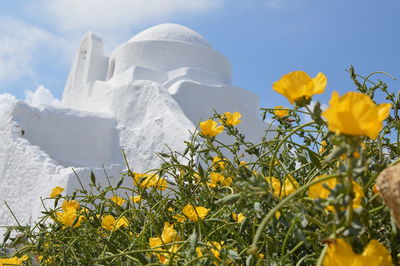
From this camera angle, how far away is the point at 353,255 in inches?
14.4

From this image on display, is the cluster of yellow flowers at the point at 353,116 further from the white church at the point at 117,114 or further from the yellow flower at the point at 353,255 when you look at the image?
the white church at the point at 117,114

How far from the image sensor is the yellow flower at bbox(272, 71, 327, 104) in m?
0.54

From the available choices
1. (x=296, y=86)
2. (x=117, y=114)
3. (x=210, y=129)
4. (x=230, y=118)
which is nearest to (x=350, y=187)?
(x=296, y=86)

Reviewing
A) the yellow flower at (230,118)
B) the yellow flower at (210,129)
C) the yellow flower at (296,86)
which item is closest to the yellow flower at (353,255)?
the yellow flower at (296,86)

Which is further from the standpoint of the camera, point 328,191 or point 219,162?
point 219,162

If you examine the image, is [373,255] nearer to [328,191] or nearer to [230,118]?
[328,191]

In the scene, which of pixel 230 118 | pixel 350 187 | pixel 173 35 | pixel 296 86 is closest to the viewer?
pixel 350 187

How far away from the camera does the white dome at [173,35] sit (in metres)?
9.96

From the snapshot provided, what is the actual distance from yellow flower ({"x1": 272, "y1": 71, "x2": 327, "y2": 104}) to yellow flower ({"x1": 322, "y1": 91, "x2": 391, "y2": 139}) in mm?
166

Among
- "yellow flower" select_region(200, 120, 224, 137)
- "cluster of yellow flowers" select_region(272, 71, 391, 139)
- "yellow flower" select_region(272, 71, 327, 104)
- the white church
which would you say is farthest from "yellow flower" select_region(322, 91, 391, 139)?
the white church

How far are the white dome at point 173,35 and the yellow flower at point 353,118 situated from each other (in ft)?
31.9

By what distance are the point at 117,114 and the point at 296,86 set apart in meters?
7.60

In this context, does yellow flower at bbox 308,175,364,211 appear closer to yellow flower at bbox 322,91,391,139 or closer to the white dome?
yellow flower at bbox 322,91,391,139

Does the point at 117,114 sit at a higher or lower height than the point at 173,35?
lower
